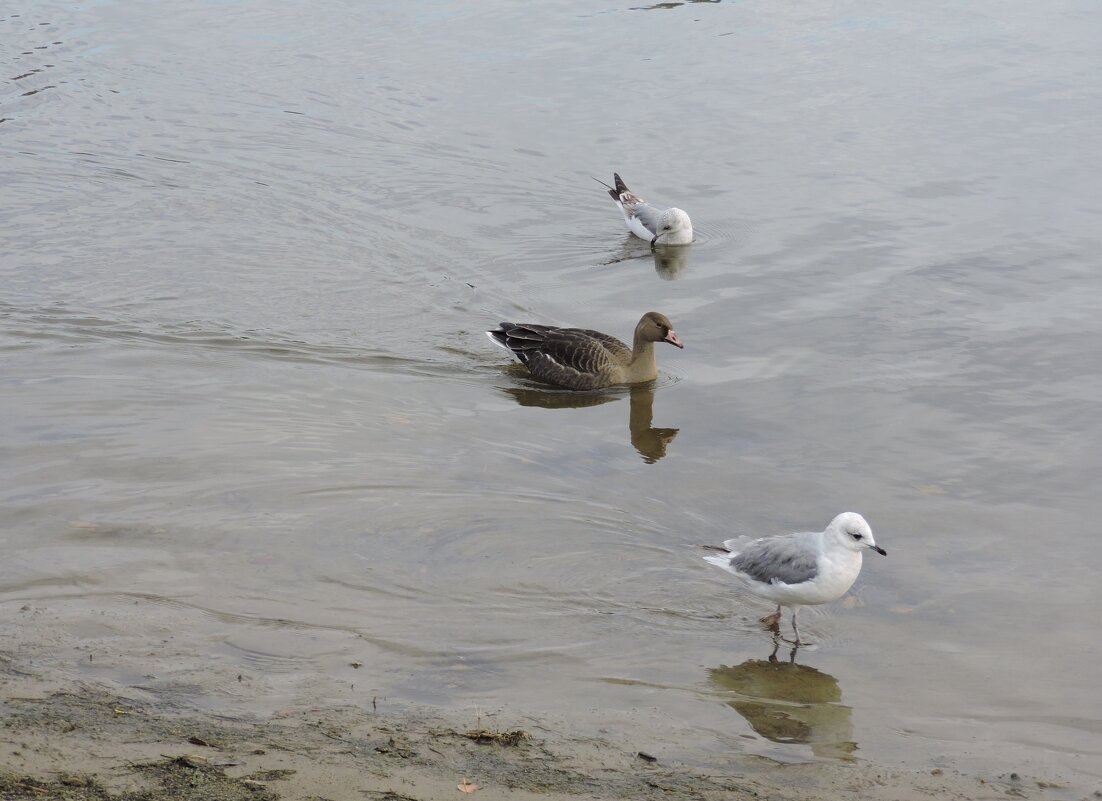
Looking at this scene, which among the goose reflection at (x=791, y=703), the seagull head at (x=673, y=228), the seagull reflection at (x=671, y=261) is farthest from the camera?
the seagull head at (x=673, y=228)

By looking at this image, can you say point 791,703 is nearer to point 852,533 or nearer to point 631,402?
point 852,533

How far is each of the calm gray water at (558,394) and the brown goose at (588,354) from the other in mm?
259

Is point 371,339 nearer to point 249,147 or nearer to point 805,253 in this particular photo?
point 805,253

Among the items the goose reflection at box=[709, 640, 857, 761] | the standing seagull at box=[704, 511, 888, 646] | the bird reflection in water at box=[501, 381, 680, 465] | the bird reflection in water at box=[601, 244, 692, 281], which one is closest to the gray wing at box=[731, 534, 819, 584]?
the standing seagull at box=[704, 511, 888, 646]

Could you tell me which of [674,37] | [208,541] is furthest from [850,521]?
[674,37]

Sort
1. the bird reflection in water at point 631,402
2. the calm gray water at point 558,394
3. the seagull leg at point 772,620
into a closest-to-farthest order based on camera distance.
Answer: the calm gray water at point 558,394 < the seagull leg at point 772,620 < the bird reflection in water at point 631,402

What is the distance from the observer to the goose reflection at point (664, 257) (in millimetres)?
15047

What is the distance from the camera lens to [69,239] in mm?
14680

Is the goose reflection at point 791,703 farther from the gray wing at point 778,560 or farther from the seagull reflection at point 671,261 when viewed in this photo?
the seagull reflection at point 671,261

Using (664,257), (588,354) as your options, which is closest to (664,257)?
(664,257)

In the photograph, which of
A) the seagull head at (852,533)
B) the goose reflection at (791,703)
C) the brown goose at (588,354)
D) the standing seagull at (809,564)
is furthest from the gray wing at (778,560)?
the brown goose at (588,354)

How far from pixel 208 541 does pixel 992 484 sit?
229 inches

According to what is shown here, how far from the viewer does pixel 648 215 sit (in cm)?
1577

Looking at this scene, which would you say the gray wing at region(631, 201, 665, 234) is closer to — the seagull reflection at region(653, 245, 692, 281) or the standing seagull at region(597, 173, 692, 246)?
the standing seagull at region(597, 173, 692, 246)
